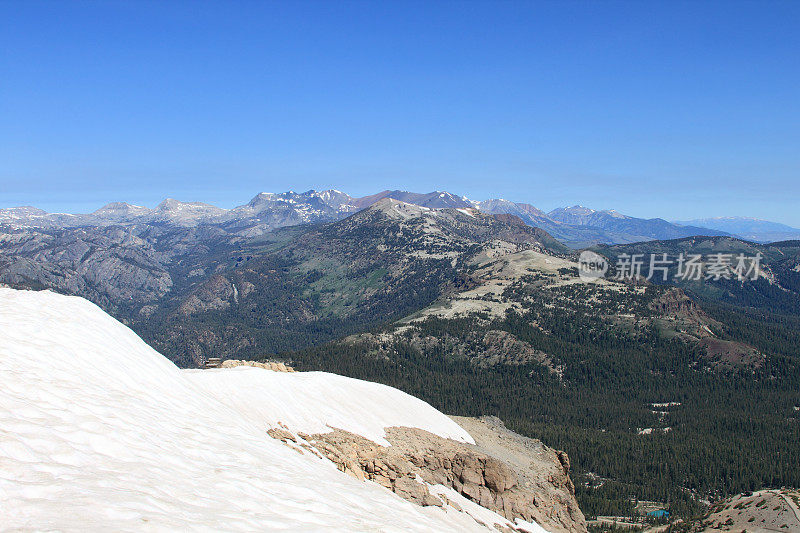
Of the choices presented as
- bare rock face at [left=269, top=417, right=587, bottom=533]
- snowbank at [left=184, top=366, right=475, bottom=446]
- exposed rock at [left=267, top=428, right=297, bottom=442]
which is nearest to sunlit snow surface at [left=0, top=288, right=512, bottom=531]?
snowbank at [left=184, top=366, right=475, bottom=446]

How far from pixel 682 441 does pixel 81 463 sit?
177 metres

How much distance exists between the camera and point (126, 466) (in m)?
18.2

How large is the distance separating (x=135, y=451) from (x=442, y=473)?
88.2 feet

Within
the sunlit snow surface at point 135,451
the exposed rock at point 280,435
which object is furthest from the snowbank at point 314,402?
the exposed rock at point 280,435

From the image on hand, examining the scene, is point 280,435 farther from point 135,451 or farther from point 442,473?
point 442,473

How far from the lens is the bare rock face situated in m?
32.0

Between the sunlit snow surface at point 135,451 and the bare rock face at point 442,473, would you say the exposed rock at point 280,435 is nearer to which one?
the bare rock face at point 442,473

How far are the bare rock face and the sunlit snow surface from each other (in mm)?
2617

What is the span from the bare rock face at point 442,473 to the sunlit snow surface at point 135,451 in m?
2.62

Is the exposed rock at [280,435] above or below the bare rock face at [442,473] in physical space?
above

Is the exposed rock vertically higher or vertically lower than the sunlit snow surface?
lower

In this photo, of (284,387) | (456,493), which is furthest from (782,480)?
(284,387)

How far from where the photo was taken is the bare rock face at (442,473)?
32.0 m

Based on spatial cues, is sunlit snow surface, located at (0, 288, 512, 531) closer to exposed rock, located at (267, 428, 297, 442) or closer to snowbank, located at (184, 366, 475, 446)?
snowbank, located at (184, 366, 475, 446)
